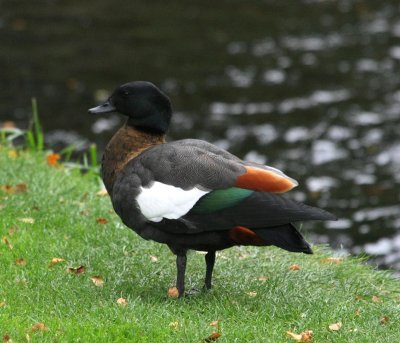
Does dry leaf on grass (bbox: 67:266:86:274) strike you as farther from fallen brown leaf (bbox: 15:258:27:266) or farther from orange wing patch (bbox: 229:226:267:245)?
orange wing patch (bbox: 229:226:267:245)

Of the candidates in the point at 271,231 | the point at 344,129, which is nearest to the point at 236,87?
the point at 344,129

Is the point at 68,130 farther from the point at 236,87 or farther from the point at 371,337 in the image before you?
the point at 371,337

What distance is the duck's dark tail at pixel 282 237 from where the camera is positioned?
5.22 m

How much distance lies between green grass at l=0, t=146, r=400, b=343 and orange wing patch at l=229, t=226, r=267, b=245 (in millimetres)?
410

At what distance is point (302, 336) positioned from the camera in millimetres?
5020

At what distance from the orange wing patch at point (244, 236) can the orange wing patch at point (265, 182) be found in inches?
9.6

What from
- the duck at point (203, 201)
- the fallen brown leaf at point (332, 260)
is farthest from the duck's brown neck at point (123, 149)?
the fallen brown leaf at point (332, 260)

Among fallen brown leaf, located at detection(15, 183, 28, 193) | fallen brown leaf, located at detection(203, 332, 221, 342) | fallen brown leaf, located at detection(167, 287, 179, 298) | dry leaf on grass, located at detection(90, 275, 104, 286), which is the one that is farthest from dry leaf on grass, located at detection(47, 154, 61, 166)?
fallen brown leaf, located at detection(203, 332, 221, 342)

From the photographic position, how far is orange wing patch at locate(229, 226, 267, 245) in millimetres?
5277

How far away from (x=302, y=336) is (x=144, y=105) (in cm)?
180

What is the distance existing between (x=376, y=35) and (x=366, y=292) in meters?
9.18

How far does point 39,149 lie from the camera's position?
9023 millimetres

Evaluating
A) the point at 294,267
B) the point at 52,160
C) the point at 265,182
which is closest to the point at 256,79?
the point at 52,160

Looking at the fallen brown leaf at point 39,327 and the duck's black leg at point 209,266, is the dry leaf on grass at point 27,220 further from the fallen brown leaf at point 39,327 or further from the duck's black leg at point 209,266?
the fallen brown leaf at point 39,327
